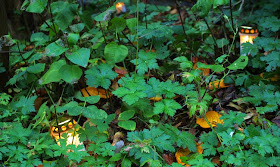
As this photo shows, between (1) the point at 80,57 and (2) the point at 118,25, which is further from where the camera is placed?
(2) the point at 118,25

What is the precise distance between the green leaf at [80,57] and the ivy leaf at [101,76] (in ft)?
0.76

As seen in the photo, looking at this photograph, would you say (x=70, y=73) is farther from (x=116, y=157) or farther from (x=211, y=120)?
(x=211, y=120)

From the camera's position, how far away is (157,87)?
2.25m

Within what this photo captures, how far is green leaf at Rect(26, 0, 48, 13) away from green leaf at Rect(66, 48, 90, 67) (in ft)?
1.35

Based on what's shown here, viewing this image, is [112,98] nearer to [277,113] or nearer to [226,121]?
[226,121]

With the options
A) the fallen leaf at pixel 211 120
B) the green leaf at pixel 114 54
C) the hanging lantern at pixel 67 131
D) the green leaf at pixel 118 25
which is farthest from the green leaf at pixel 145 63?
the hanging lantern at pixel 67 131

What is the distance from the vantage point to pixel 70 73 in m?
2.24

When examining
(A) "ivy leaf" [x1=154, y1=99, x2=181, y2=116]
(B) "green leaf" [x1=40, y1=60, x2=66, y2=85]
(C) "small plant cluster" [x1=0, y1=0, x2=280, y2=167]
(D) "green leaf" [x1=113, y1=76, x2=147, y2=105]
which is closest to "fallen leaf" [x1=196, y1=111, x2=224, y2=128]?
(C) "small plant cluster" [x1=0, y1=0, x2=280, y2=167]

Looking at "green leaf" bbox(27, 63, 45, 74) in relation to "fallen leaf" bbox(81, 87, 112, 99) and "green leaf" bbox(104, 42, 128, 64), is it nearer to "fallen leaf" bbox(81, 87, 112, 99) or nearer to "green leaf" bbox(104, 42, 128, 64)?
"fallen leaf" bbox(81, 87, 112, 99)

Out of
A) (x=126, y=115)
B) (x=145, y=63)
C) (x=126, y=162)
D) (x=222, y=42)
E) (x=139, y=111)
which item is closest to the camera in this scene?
(x=126, y=162)

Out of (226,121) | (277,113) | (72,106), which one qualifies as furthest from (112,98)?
(277,113)

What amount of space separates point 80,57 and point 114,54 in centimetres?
31

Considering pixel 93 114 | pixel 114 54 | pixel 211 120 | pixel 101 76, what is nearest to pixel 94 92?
pixel 101 76

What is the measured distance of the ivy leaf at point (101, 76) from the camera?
2.31 m
